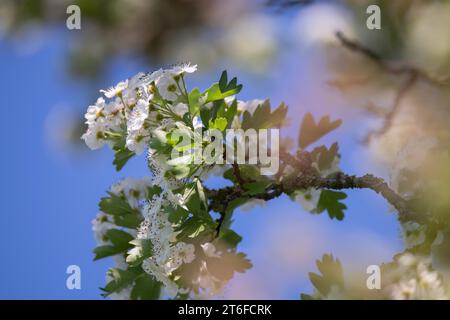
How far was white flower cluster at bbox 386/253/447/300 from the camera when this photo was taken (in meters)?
1.06

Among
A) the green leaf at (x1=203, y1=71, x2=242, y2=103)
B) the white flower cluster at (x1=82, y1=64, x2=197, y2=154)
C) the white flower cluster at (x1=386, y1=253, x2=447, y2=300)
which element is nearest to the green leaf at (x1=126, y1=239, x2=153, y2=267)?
the white flower cluster at (x1=82, y1=64, x2=197, y2=154)

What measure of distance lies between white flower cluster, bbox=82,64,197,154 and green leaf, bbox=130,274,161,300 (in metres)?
0.28

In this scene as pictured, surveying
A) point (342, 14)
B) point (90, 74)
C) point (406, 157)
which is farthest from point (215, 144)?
point (90, 74)

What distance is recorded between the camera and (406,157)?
130 cm

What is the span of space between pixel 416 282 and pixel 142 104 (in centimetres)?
54

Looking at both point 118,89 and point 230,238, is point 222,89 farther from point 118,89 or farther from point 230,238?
point 230,238

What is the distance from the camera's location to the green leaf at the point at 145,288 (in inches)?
56.1

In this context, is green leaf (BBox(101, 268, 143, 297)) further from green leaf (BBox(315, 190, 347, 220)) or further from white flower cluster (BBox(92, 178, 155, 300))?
Answer: green leaf (BBox(315, 190, 347, 220))

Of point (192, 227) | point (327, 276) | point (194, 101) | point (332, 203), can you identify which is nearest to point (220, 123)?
point (194, 101)

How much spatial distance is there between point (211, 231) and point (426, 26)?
43.1 inches

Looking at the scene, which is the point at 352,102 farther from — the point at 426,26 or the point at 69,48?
the point at 69,48

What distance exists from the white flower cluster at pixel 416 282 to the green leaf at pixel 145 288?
0.48 meters
